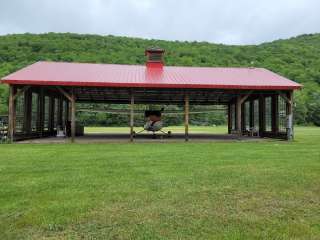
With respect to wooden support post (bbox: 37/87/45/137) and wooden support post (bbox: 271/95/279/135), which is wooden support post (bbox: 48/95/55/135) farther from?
wooden support post (bbox: 271/95/279/135)

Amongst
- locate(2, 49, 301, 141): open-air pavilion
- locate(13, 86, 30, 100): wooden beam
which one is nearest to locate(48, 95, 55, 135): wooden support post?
locate(2, 49, 301, 141): open-air pavilion

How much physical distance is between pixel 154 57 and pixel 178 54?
25.5m

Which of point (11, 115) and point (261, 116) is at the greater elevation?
point (261, 116)

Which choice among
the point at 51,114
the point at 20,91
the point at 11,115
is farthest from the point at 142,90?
the point at 11,115

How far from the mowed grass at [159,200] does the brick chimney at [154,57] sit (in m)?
12.8

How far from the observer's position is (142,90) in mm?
18891

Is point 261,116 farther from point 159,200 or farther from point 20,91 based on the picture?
point 159,200

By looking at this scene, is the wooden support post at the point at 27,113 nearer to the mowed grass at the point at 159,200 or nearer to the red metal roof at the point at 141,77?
the red metal roof at the point at 141,77

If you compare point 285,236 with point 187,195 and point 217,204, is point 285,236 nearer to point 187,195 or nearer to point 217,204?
point 217,204

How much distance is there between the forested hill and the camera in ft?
135

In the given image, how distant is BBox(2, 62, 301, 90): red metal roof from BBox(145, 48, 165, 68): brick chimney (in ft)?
3.31

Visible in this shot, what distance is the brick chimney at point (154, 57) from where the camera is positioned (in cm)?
2122

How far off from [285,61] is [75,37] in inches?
987

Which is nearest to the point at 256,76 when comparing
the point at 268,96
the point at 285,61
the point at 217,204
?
the point at 268,96
